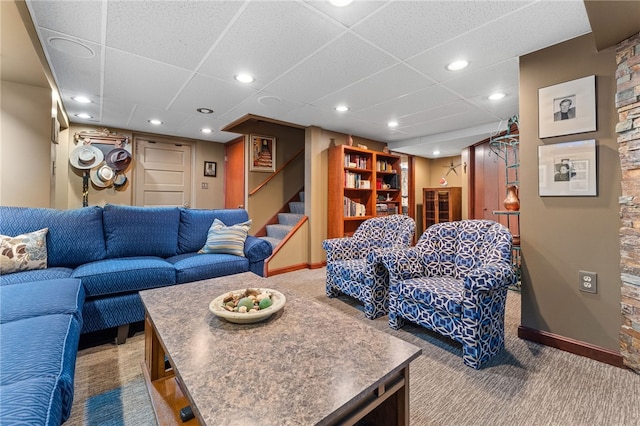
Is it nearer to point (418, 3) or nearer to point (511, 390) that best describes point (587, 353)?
point (511, 390)

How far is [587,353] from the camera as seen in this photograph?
191 centimetres

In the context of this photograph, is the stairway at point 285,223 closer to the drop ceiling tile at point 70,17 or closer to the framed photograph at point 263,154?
the framed photograph at point 263,154

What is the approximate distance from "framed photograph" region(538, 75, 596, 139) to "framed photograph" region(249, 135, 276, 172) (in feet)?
13.2

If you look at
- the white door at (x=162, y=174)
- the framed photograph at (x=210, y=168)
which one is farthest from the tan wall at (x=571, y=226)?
the white door at (x=162, y=174)

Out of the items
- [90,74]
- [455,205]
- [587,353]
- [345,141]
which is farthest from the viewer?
[455,205]

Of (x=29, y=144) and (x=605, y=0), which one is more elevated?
(x=605, y=0)

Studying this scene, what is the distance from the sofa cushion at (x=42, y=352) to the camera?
917mm

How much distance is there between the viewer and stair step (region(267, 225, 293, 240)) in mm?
4727

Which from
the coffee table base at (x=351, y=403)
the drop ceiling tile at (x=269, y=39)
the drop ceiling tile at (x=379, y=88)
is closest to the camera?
the coffee table base at (x=351, y=403)

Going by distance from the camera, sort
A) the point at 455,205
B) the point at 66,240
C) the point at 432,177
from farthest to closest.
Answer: the point at 432,177 → the point at 455,205 → the point at 66,240

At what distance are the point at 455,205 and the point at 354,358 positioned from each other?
5.77 meters

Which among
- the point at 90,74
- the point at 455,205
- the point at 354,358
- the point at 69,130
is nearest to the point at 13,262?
the point at 90,74

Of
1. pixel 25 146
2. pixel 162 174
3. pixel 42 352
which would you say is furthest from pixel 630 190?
pixel 162 174

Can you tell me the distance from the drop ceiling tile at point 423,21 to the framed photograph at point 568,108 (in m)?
0.75
